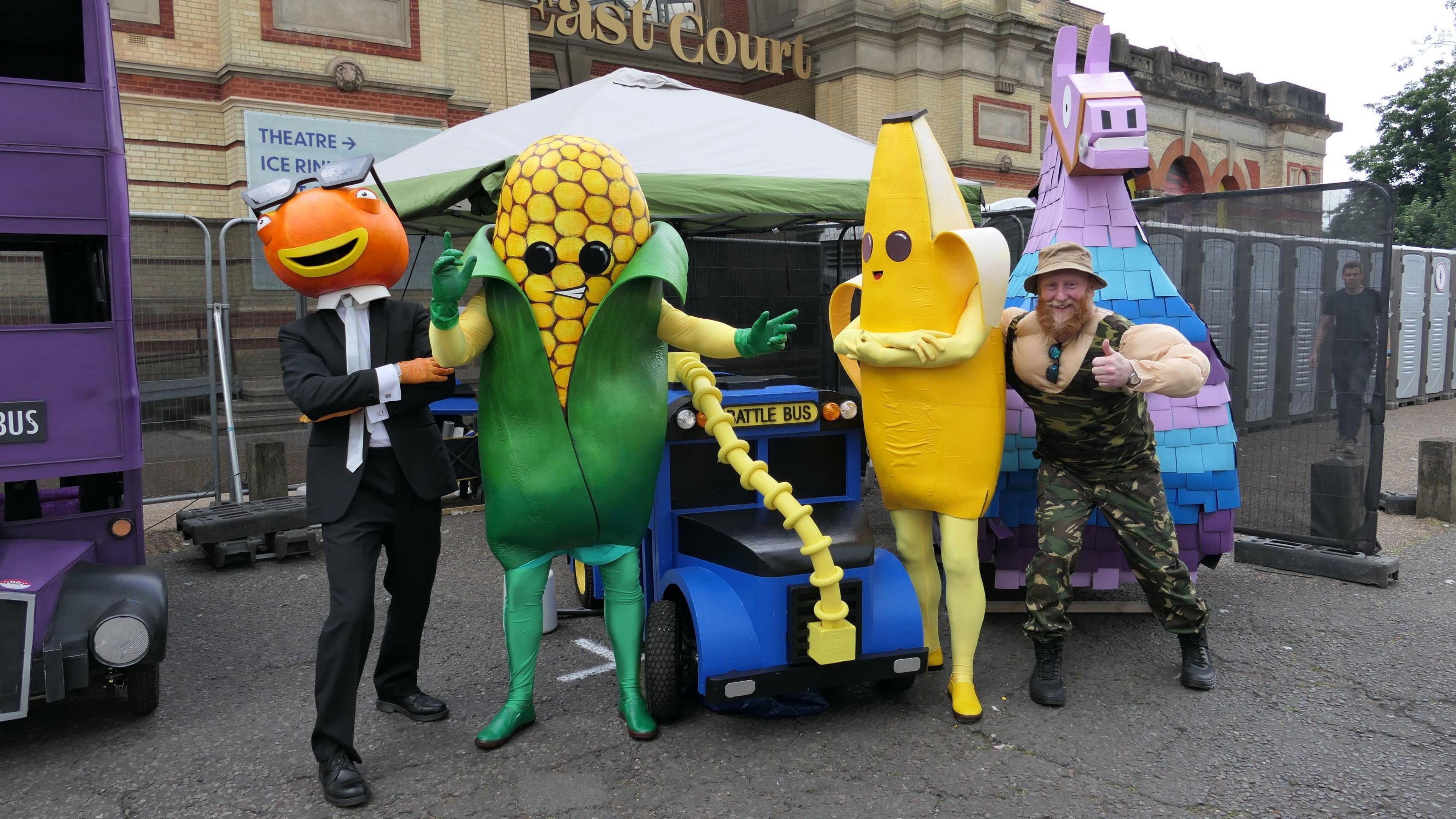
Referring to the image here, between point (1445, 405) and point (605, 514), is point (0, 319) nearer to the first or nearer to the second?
point (605, 514)

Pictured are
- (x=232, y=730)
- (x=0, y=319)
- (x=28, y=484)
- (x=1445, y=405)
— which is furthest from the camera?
(x=1445, y=405)

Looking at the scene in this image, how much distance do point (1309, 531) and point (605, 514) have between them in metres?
4.66

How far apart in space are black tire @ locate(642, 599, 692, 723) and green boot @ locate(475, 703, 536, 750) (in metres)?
0.46

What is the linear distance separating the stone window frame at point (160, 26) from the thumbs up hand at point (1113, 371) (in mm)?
10050

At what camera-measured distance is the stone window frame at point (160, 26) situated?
31.9 feet

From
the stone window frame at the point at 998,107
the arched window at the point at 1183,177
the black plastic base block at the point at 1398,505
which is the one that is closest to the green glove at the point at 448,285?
the black plastic base block at the point at 1398,505

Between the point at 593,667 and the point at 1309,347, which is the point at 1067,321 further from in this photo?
the point at 1309,347

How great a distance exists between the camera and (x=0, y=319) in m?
6.40

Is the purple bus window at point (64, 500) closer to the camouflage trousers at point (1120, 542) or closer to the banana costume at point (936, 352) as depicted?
the banana costume at point (936, 352)

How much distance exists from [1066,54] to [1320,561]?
327 cm

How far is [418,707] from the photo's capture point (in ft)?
12.6

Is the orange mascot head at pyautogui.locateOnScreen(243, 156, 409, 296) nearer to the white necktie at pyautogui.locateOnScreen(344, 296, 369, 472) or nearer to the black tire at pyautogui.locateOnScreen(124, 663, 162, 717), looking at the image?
the white necktie at pyautogui.locateOnScreen(344, 296, 369, 472)

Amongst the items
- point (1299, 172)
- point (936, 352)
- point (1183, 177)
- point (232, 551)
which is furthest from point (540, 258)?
point (1299, 172)

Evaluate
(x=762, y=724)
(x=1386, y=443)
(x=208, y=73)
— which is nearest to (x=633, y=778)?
(x=762, y=724)
